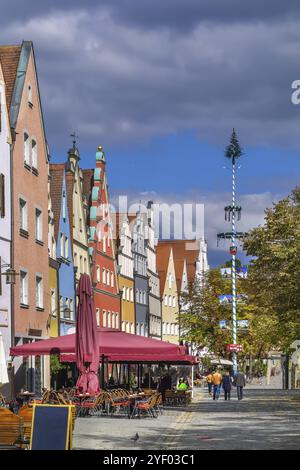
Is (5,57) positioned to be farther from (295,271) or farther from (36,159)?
(295,271)

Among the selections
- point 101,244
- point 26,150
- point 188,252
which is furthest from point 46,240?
point 188,252

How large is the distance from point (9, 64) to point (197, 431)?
78.8 ft

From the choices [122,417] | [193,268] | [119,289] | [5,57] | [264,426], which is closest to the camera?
[264,426]

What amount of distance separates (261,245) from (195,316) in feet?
110

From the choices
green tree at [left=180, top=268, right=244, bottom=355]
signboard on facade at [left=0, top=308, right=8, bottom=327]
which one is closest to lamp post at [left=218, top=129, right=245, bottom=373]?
green tree at [left=180, top=268, right=244, bottom=355]

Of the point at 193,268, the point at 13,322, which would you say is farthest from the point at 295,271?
the point at 193,268

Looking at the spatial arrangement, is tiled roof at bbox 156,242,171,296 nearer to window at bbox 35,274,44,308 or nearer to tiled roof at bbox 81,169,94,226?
tiled roof at bbox 81,169,94,226

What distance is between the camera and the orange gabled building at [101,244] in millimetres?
66500

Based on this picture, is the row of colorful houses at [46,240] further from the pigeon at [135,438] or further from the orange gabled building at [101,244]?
the pigeon at [135,438]

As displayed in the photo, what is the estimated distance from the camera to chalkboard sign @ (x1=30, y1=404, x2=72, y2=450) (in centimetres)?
1521

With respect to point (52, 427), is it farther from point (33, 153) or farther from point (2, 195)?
point (33, 153)

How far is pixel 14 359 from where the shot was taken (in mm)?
40531

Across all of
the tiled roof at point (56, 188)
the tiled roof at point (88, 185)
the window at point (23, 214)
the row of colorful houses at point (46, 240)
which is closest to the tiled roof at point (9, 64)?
the row of colorful houses at point (46, 240)

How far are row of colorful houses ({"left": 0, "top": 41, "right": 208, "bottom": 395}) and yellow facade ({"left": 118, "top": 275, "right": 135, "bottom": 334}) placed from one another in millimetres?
78
